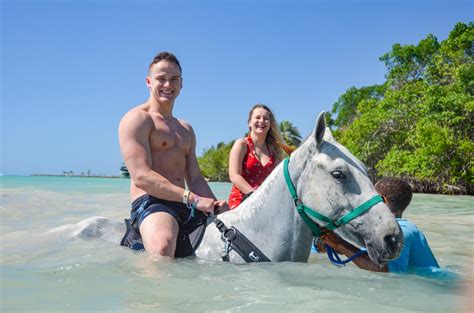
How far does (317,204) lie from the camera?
2801 millimetres

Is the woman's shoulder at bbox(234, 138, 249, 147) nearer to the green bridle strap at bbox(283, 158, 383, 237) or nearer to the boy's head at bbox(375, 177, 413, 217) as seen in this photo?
the boy's head at bbox(375, 177, 413, 217)

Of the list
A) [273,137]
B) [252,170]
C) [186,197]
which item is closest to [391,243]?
[186,197]

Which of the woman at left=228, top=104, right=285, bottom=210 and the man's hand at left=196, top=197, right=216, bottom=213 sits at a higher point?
the woman at left=228, top=104, right=285, bottom=210

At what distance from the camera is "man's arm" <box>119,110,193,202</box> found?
3.23 m

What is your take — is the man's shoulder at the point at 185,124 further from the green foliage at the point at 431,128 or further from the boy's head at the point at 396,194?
the green foliage at the point at 431,128

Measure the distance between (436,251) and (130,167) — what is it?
419 cm

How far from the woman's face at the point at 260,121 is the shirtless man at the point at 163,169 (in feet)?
4.72

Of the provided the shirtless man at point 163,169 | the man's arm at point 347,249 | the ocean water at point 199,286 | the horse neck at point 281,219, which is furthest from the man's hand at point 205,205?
the man's arm at point 347,249

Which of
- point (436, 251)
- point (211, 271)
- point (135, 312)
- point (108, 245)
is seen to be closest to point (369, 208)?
point (211, 271)

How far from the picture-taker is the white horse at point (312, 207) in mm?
2604

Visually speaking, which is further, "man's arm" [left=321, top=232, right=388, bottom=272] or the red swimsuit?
the red swimsuit

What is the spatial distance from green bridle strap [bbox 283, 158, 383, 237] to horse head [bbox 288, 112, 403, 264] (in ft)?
0.06

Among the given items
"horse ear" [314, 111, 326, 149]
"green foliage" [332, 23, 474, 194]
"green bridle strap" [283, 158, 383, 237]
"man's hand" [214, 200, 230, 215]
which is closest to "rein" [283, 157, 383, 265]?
"green bridle strap" [283, 158, 383, 237]

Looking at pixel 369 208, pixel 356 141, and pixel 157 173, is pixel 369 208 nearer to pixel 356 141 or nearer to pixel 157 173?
pixel 157 173
